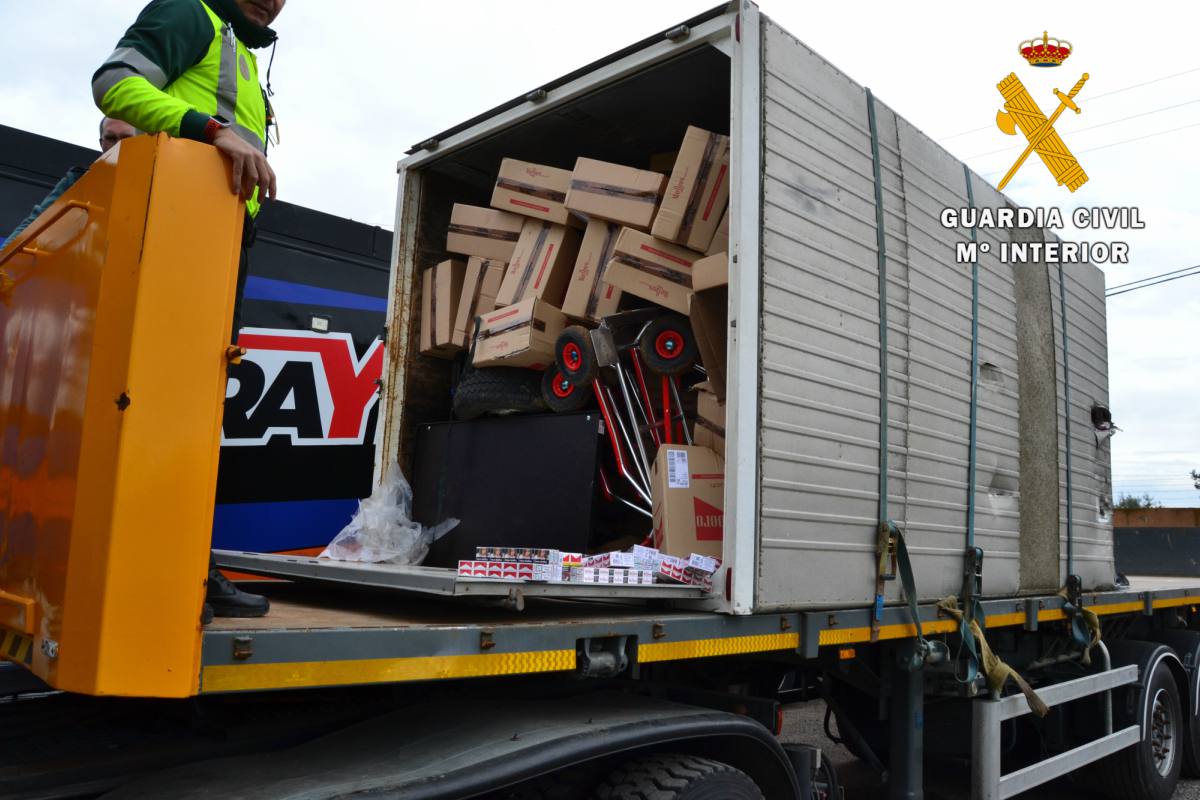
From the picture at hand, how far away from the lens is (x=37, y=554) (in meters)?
1.98

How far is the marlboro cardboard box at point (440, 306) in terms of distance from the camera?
4539 millimetres

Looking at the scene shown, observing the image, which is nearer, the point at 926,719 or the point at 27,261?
the point at 27,261

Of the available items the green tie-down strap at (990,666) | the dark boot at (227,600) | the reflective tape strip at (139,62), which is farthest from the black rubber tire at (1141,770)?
the reflective tape strip at (139,62)

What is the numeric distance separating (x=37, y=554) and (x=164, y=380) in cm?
56

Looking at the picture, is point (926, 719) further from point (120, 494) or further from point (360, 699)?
point (120, 494)

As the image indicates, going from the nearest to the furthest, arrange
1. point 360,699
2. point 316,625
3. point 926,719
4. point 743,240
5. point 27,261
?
point 316,625
point 27,261
point 360,699
point 743,240
point 926,719

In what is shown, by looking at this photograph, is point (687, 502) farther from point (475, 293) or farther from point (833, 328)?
point (475, 293)

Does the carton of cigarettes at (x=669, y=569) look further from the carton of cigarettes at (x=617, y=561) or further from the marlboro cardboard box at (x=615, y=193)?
the marlboro cardboard box at (x=615, y=193)

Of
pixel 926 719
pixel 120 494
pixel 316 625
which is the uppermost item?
pixel 120 494

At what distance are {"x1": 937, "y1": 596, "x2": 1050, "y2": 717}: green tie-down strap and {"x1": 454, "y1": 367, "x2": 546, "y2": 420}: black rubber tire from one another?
1.97 metres

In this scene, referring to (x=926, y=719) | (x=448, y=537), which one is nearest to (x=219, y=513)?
(x=448, y=537)

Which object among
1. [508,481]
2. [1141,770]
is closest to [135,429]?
[508,481]

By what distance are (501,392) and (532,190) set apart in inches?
40.0

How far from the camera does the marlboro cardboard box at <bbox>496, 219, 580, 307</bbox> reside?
14.4 feet
